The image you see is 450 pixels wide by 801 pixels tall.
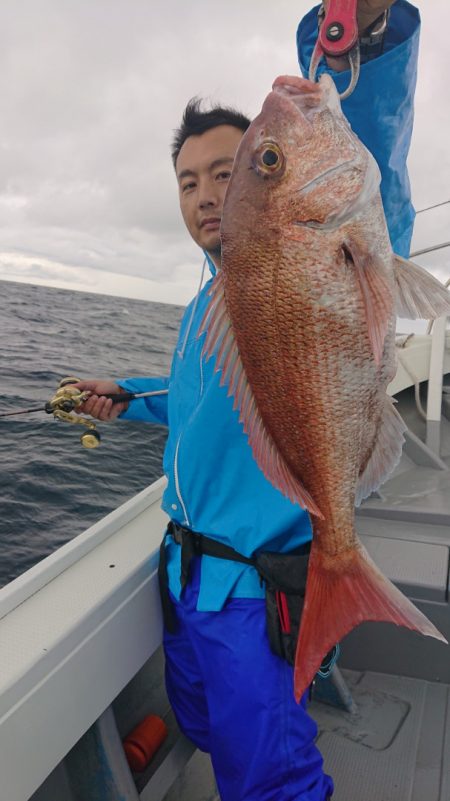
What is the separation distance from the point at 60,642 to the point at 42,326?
22.1 m

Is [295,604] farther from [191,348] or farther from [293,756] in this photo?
[191,348]

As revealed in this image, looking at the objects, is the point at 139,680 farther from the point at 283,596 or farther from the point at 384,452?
the point at 384,452

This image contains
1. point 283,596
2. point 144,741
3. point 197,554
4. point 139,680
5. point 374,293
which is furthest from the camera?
point 139,680

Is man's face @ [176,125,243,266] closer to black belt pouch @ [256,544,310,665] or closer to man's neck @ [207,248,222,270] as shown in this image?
man's neck @ [207,248,222,270]

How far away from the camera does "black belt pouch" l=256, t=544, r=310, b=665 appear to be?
1.57 metres

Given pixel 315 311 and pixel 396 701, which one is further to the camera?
pixel 396 701

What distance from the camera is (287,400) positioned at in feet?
4.17

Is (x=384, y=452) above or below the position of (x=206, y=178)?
below

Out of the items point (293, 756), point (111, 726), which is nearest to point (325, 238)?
point (293, 756)

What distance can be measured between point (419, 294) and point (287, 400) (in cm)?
39

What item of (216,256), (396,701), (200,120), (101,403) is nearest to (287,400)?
(216,256)

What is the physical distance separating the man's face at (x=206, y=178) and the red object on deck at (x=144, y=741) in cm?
193

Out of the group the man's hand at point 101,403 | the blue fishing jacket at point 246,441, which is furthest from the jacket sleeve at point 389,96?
the man's hand at point 101,403

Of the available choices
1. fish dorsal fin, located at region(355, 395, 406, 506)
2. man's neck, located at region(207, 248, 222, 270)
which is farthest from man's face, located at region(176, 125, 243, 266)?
fish dorsal fin, located at region(355, 395, 406, 506)
